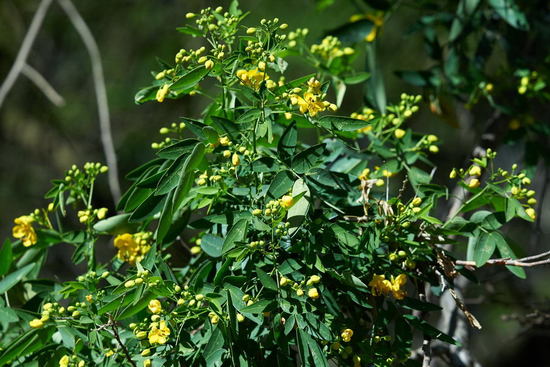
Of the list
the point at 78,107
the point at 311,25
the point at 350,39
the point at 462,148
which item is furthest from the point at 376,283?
the point at 78,107

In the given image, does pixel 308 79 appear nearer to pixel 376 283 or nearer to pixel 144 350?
pixel 376 283

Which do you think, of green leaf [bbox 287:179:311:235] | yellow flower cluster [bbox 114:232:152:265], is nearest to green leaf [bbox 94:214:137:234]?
yellow flower cluster [bbox 114:232:152:265]

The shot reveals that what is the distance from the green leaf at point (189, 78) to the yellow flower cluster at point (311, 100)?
128mm

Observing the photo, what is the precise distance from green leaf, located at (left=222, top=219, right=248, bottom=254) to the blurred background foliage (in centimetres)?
68

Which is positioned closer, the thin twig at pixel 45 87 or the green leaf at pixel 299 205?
the green leaf at pixel 299 205

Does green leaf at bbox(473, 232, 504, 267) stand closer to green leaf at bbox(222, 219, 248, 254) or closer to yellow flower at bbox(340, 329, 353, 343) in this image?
yellow flower at bbox(340, 329, 353, 343)

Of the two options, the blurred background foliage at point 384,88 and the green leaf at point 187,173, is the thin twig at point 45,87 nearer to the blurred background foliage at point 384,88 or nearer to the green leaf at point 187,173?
the blurred background foliage at point 384,88

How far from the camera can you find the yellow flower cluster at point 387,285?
3.02 ft

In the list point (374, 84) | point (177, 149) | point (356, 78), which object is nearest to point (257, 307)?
point (177, 149)

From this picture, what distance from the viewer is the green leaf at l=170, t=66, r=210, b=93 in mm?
857

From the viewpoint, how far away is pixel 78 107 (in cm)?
350

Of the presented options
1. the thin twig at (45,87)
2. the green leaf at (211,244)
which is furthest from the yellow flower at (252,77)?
the thin twig at (45,87)

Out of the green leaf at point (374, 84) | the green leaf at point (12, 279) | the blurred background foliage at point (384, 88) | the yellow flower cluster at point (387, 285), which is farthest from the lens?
the blurred background foliage at point (384, 88)

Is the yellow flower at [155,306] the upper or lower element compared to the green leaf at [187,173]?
lower
